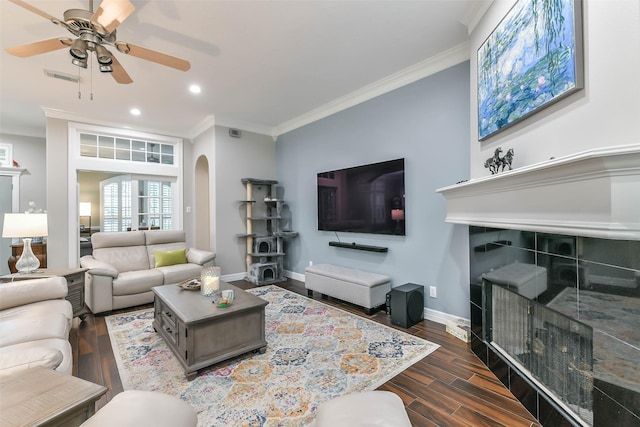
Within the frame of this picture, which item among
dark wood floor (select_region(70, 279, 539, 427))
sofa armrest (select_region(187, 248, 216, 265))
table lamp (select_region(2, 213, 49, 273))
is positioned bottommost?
dark wood floor (select_region(70, 279, 539, 427))

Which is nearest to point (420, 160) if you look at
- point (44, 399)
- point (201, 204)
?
point (44, 399)

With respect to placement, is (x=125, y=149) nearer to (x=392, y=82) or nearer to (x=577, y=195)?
(x=392, y=82)

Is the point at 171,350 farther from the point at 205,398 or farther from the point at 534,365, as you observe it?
the point at 534,365

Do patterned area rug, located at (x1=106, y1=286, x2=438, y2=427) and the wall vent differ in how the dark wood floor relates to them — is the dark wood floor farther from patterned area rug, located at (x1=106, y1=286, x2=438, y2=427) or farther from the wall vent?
the wall vent

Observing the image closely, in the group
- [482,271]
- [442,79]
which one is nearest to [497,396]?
[482,271]

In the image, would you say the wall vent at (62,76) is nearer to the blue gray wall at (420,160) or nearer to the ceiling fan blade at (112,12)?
the ceiling fan blade at (112,12)

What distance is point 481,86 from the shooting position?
213cm

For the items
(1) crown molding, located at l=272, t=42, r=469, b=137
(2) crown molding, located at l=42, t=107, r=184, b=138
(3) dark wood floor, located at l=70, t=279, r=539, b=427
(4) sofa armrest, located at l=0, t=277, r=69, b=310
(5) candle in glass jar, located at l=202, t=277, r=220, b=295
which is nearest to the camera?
(3) dark wood floor, located at l=70, t=279, r=539, b=427

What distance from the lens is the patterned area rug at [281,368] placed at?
1706 mm

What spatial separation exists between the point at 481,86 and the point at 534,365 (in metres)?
1.98

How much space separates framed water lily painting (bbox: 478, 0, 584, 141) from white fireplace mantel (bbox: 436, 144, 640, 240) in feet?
1.40

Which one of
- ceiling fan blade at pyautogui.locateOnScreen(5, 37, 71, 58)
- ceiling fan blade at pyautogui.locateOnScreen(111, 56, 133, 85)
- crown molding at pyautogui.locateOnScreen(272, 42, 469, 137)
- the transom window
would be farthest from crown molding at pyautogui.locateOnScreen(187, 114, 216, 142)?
ceiling fan blade at pyautogui.locateOnScreen(5, 37, 71, 58)

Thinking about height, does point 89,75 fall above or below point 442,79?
above

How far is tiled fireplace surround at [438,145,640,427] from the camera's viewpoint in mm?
1026
